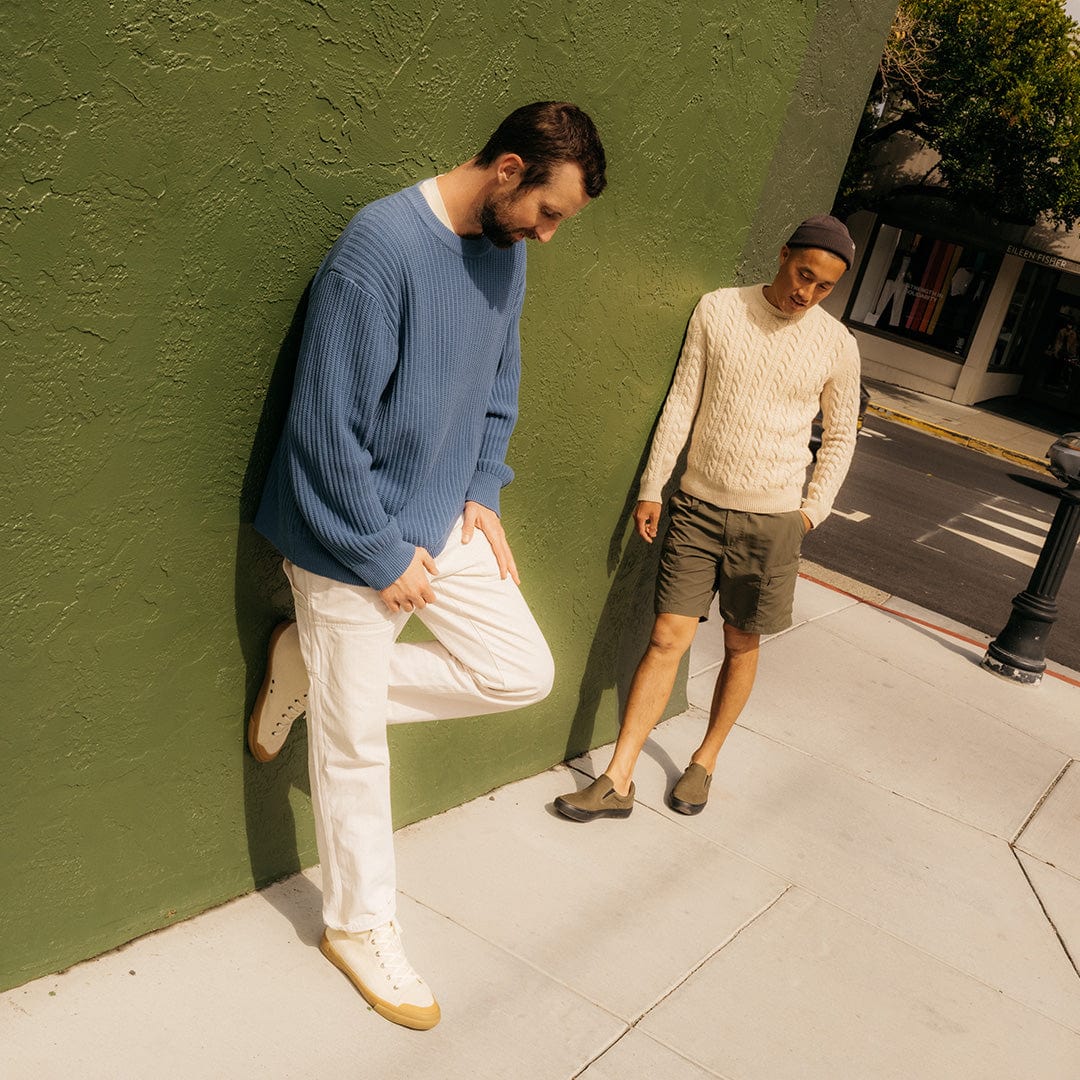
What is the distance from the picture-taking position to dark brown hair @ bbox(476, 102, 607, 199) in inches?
102

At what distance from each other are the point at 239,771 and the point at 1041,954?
2.78 metres

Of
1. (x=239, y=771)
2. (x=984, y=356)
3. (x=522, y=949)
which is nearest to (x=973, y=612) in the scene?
(x=522, y=949)

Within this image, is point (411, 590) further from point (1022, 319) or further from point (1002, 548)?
point (1022, 319)

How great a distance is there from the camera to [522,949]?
3.45 meters

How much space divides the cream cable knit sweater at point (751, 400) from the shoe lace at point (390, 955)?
190 centimetres

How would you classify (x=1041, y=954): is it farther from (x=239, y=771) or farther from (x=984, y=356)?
(x=984, y=356)

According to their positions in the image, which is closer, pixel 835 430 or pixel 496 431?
pixel 496 431

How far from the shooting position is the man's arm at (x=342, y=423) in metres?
2.54

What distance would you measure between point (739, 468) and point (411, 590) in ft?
5.98

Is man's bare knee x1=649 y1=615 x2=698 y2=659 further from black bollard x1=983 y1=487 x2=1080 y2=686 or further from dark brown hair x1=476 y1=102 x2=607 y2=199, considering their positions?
black bollard x1=983 y1=487 x2=1080 y2=686

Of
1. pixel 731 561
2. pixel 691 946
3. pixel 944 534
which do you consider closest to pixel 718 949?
pixel 691 946

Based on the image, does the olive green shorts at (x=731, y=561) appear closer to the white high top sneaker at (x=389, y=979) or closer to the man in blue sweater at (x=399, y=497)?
the man in blue sweater at (x=399, y=497)

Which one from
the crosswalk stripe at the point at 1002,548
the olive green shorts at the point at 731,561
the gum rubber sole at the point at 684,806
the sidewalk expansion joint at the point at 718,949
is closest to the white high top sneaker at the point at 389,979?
the sidewalk expansion joint at the point at 718,949

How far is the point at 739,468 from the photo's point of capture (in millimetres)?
4219
